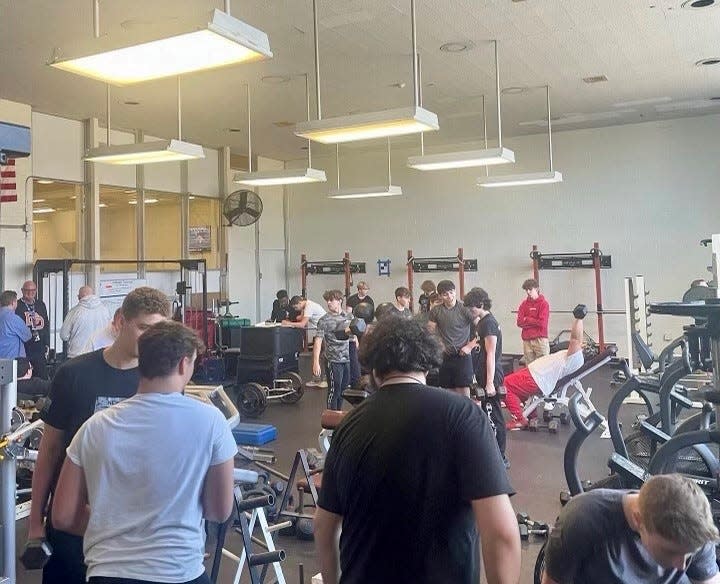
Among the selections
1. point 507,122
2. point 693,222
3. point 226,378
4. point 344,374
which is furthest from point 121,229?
point 693,222

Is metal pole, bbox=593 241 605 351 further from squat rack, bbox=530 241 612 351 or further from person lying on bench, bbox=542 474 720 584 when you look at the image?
person lying on bench, bbox=542 474 720 584

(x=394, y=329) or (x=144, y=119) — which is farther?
(x=144, y=119)

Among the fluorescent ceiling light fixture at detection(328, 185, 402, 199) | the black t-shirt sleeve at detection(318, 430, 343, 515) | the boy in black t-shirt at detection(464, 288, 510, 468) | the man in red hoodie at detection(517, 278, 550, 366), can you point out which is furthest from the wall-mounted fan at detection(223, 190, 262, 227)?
the black t-shirt sleeve at detection(318, 430, 343, 515)

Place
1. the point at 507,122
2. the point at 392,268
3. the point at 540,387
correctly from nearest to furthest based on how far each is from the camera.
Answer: the point at 540,387 < the point at 507,122 < the point at 392,268

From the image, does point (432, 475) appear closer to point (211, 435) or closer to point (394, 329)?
point (394, 329)

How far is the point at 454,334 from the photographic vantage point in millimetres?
5715

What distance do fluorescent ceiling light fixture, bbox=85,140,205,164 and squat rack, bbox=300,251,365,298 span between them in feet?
20.5

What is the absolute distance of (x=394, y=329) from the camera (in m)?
1.78

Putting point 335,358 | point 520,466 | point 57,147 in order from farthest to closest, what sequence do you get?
point 57,147 → point 335,358 → point 520,466

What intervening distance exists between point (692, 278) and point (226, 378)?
7181mm

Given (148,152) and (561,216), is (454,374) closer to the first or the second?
(148,152)

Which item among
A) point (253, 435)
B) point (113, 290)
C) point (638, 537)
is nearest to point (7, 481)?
point (638, 537)

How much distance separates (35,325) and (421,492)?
7305 mm

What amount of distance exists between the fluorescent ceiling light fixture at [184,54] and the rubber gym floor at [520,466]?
266cm
